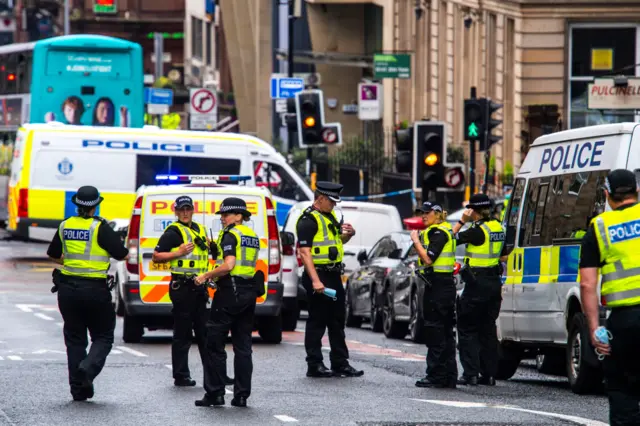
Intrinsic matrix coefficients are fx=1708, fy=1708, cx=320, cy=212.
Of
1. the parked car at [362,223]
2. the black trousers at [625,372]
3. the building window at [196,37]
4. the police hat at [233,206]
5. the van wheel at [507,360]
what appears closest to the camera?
the black trousers at [625,372]

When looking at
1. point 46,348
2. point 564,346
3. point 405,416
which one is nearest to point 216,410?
point 405,416

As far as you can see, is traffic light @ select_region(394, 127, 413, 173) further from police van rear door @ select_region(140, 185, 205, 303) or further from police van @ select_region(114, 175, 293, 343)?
police van rear door @ select_region(140, 185, 205, 303)

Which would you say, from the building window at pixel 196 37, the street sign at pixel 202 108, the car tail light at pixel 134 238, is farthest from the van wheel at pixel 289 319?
the building window at pixel 196 37

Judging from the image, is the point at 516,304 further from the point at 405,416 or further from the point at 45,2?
the point at 45,2

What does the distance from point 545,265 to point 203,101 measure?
27608 millimetres

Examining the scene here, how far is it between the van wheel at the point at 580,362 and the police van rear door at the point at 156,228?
5.75 meters

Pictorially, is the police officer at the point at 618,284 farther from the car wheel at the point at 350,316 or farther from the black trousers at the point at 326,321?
the car wheel at the point at 350,316

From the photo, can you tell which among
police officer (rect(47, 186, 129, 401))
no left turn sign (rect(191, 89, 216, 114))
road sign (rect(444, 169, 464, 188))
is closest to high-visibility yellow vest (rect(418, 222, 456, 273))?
police officer (rect(47, 186, 129, 401))

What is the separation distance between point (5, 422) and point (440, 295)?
4.59 meters

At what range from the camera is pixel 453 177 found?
26.1 meters

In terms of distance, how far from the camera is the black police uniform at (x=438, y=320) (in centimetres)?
1461

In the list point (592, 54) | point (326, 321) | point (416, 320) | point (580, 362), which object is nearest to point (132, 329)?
point (416, 320)

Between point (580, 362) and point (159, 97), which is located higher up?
point (159, 97)

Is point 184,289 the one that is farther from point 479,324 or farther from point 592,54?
point 592,54
